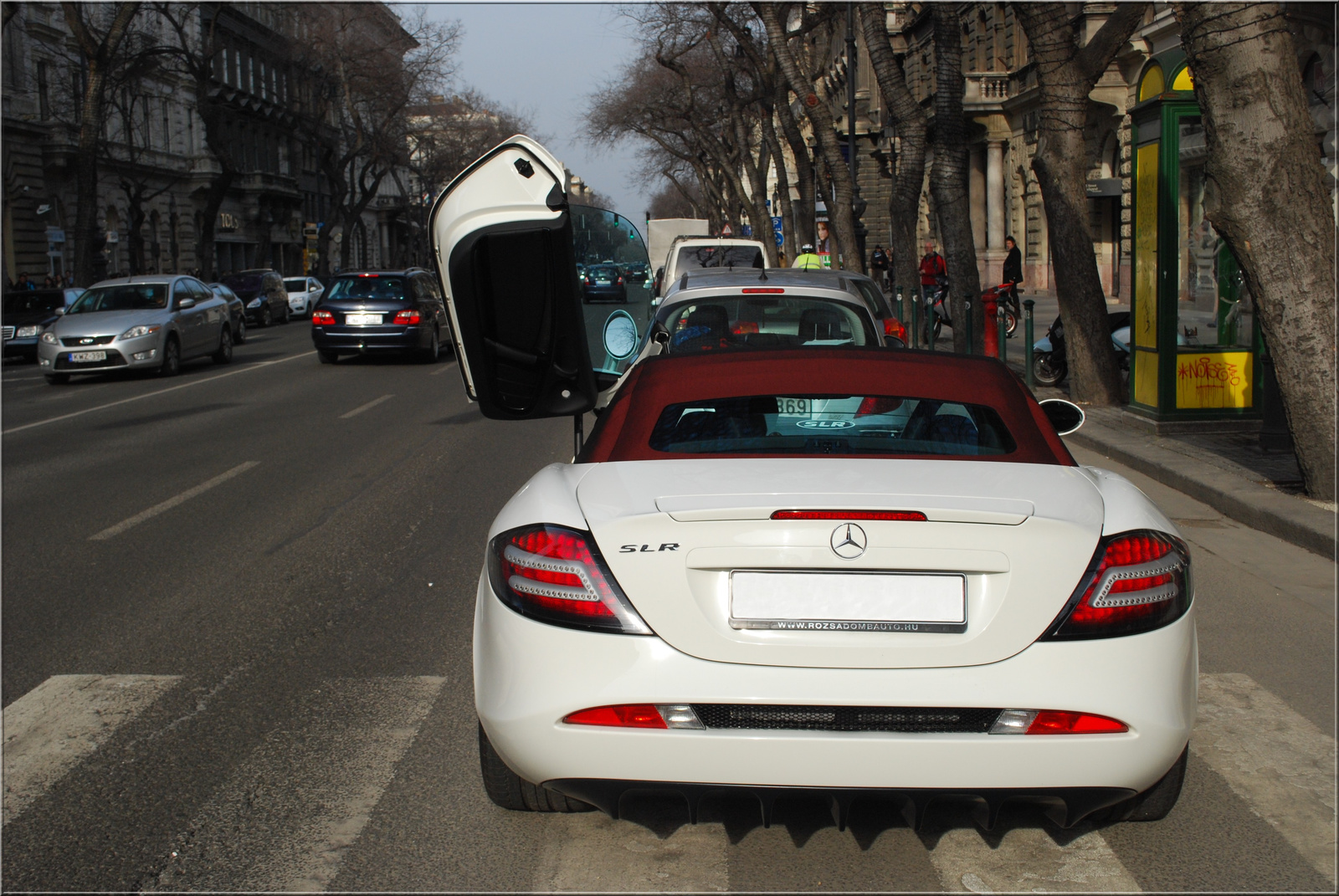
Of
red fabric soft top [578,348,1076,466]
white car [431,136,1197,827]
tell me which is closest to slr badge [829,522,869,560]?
white car [431,136,1197,827]

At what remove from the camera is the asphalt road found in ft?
11.1

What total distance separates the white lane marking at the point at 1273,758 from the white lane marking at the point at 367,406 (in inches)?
449

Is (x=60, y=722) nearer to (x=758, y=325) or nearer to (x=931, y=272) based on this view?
(x=758, y=325)

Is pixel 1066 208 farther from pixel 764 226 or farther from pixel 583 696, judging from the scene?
pixel 764 226

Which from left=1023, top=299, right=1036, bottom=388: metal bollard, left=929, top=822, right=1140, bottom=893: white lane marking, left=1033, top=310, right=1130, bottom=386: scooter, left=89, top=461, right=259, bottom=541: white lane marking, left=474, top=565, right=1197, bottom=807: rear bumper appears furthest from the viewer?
left=1033, top=310, right=1130, bottom=386: scooter

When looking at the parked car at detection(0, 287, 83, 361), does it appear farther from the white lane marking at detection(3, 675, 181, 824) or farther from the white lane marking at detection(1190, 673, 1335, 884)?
the white lane marking at detection(1190, 673, 1335, 884)

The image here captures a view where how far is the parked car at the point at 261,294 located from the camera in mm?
39406

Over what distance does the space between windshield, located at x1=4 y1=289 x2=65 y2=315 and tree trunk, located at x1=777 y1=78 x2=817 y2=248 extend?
18047 millimetres

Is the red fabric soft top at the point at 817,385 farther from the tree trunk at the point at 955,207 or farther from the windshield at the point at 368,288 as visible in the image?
the windshield at the point at 368,288

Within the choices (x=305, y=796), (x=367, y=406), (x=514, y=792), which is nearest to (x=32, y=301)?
(x=367, y=406)

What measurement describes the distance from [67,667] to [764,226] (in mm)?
46118

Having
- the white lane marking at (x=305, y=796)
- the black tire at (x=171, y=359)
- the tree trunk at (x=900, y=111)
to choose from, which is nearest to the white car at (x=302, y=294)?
the black tire at (x=171, y=359)

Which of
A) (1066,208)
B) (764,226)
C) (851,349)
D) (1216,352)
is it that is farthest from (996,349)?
(764,226)

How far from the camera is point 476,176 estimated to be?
4.59 m
